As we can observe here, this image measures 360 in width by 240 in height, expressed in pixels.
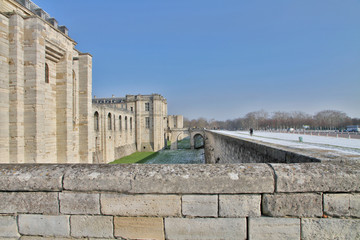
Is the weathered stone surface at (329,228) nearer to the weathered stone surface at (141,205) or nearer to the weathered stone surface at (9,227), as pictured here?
the weathered stone surface at (141,205)

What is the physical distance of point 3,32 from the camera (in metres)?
7.56

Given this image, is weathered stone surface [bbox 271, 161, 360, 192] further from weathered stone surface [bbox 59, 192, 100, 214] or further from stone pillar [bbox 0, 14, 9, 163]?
stone pillar [bbox 0, 14, 9, 163]

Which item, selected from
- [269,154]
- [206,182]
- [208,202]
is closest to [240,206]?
[208,202]

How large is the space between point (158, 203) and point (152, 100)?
39752mm

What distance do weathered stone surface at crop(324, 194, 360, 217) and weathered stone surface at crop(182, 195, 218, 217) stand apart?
115cm

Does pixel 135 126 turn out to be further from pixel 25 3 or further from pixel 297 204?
pixel 297 204


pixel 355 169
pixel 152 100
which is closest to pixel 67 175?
pixel 355 169

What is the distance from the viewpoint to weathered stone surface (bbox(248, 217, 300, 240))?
1.90 m

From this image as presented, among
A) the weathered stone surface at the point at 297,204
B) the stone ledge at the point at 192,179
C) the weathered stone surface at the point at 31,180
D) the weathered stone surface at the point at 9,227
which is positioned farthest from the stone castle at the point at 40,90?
the weathered stone surface at the point at 297,204

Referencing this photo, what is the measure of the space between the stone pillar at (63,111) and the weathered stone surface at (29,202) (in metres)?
9.18

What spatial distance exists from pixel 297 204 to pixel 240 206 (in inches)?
23.0

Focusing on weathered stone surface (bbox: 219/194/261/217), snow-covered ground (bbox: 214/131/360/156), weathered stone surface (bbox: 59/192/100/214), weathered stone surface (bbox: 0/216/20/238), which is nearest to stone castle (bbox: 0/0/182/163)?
weathered stone surface (bbox: 0/216/20/238)

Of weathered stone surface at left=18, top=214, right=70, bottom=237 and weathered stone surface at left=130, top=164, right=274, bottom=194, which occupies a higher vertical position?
weathered stone surface at left=130, top=164, right=274, bottom=194

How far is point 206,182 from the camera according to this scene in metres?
1.91
